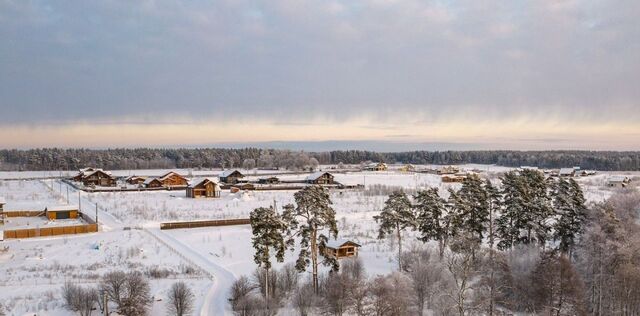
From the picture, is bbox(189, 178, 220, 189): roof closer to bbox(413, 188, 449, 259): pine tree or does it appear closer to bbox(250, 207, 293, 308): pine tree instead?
bbox(413, 188, 449, 259): pine tree

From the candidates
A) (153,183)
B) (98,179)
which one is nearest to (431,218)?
(153,183)

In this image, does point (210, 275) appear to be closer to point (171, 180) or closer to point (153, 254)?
point (153, 254)

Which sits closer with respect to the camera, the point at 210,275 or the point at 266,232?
the point at 266,232

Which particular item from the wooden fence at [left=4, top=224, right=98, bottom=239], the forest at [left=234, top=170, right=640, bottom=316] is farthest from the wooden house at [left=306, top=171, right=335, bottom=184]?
the forest at [left=234, top=170, right=640, bottom=316]

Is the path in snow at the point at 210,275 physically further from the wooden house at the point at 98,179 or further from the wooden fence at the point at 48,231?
the wooden house at the point at 98,179

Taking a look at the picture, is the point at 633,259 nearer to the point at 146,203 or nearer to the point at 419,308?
the point at 419,308

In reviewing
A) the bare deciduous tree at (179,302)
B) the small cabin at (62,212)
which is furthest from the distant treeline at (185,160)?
the bare deciduous tree at (179,302)
